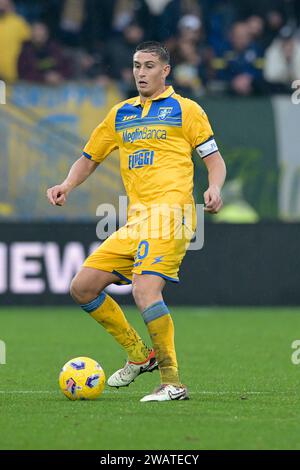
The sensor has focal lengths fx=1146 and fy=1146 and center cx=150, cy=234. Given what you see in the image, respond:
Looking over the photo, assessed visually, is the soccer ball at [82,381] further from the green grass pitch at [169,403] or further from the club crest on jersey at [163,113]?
the club crest on jersey at [163,113]

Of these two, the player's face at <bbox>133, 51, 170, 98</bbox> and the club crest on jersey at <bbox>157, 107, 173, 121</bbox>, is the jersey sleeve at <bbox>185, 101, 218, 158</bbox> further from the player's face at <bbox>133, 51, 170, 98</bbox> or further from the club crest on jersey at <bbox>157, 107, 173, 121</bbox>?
the player's face at <bbox>133, 51, 170, 98</bbox>

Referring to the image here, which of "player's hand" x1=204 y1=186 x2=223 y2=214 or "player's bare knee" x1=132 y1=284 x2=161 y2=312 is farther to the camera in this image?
"player's bare knee" x1=132 y1=284 x2=161 y2=312

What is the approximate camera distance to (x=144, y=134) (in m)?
7.80

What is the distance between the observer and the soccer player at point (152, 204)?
7.51m

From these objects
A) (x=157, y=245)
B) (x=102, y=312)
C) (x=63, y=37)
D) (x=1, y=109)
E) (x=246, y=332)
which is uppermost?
(x=63, y=37)

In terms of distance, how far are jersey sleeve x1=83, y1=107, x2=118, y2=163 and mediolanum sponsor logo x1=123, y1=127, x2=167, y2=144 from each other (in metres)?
0.21

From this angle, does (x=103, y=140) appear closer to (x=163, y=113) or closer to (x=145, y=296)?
(x=163, y=113)

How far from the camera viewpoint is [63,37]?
1759 centimetres

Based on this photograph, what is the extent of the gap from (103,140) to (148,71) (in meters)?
0.69

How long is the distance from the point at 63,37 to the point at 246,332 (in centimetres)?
665

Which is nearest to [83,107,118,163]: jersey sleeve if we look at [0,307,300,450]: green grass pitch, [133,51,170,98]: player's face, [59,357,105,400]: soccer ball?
[133,51,170,98]: player's face

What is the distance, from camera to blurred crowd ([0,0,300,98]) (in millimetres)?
16781
